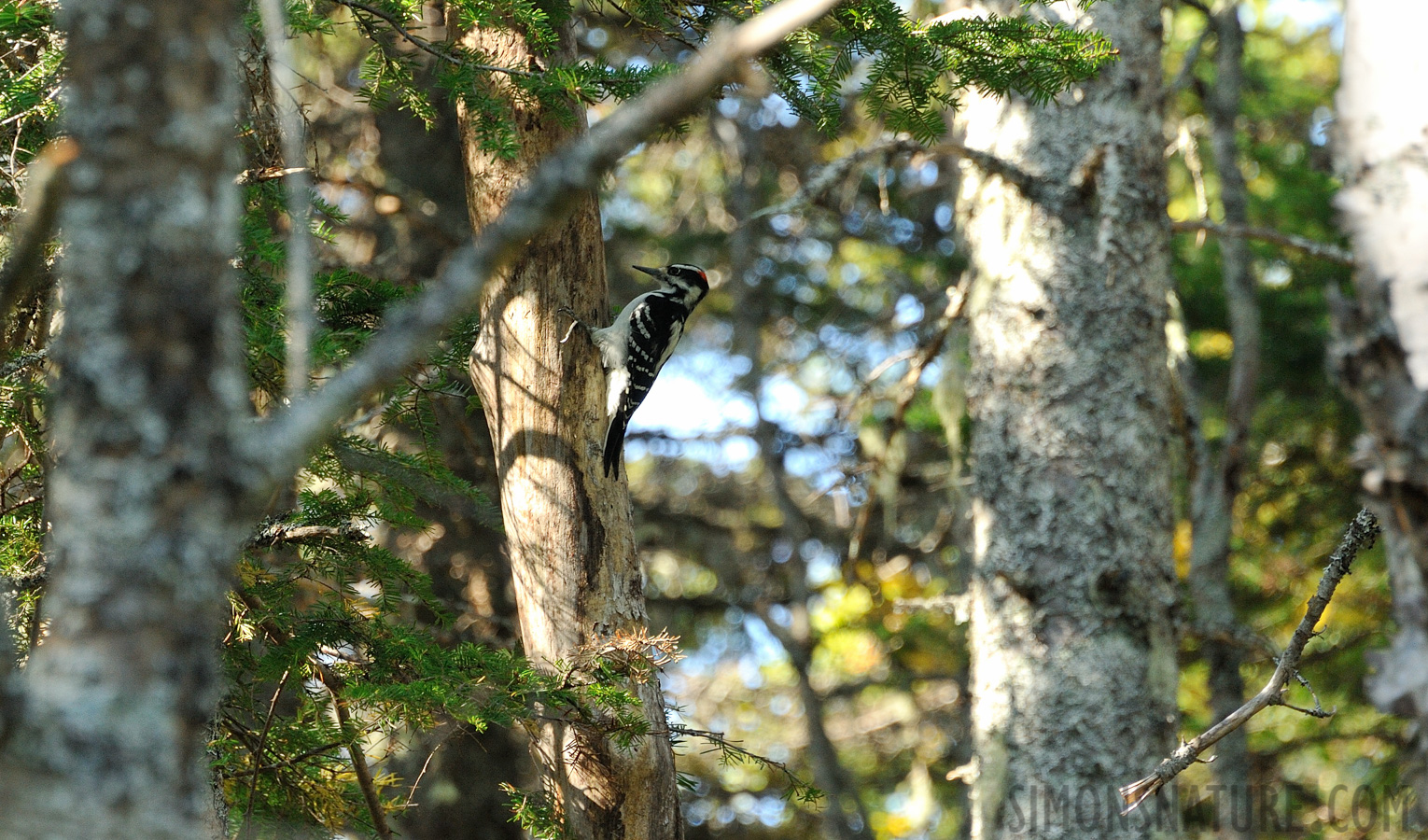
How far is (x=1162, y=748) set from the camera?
4262 millimetres

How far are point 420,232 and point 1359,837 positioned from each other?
724 cm

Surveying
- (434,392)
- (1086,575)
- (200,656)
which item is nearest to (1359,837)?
(1086,575)

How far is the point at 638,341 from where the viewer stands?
4.96m

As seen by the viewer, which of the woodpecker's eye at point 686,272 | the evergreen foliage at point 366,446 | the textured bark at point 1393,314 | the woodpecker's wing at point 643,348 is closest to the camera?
the textured bark at point 1393,314

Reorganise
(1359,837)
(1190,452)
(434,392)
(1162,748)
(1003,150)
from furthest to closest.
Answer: (1359,837) → (1190,452) → (1003,150) → (1162,748) → (434,392)

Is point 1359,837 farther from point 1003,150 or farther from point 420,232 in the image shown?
point 420,232

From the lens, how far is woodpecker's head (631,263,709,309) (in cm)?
586

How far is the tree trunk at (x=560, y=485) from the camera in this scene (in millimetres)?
3357

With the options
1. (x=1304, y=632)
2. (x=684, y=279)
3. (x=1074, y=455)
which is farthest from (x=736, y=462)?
(x=1304, y=632)

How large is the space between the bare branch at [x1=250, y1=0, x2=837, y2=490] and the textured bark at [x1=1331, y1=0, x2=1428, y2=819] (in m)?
0.95

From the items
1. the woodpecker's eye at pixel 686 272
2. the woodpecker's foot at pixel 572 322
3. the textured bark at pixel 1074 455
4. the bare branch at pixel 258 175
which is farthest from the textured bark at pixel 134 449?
the woodpecker's eye at pixel 686 272

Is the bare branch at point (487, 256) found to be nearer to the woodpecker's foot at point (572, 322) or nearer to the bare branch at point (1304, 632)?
the bare branch at point (1304, 632)

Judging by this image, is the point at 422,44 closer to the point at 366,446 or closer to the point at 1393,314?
the point at 366,446

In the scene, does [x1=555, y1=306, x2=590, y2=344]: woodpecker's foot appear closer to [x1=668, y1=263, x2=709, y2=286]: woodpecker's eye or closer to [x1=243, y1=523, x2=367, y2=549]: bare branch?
[x1=243, y1=523, x2=367, y2=549]: bare branch
